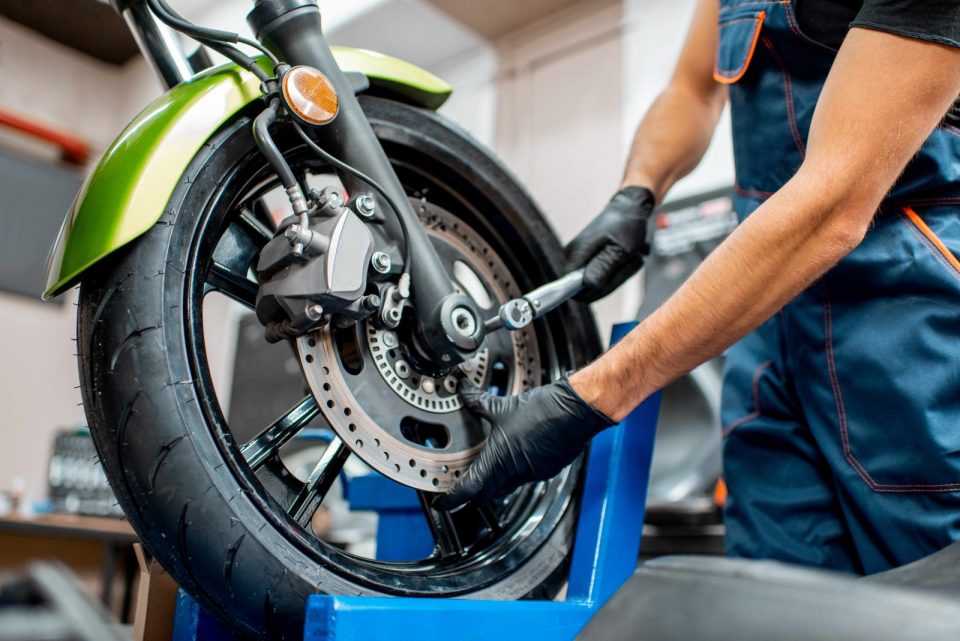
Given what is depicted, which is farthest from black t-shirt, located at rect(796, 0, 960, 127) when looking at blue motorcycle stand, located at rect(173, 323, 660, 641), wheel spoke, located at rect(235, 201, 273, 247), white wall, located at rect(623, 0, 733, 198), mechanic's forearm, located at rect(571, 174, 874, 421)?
white wall, located at rect(623, 0, 733, 198)

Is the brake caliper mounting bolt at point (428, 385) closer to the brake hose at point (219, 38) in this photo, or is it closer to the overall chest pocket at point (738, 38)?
the brake hose at point (219, 38)

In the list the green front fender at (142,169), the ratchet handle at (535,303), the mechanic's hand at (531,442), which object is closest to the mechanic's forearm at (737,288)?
the mechanic's hand at (531,442)

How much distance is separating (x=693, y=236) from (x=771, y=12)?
178 centimetres

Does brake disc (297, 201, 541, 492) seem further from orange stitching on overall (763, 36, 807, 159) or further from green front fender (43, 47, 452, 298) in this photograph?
orange stitching on overall (763, 36, 807, 159)

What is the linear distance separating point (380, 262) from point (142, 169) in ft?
0.80

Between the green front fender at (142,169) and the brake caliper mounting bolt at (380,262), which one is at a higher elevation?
the green front fender at (142,169)

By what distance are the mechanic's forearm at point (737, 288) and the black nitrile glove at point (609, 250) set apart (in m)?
0.23

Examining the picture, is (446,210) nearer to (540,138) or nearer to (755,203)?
(755,203)

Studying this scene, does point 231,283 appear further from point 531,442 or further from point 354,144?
point 531,442

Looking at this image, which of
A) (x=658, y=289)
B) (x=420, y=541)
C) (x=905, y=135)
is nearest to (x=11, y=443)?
(x=658, y=289)

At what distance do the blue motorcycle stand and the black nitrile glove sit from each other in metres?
0.07

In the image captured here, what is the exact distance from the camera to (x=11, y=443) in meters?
4.25

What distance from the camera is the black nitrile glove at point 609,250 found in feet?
3.46

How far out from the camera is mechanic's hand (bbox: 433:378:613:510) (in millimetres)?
818
